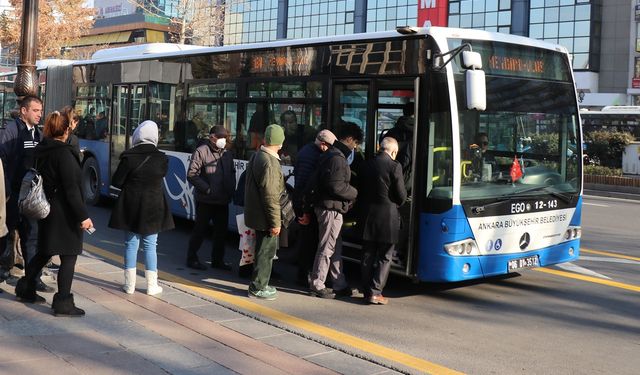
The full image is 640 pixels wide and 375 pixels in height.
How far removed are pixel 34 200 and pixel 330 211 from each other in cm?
284

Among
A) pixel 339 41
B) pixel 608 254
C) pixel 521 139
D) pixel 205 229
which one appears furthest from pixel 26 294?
pixel 608 254

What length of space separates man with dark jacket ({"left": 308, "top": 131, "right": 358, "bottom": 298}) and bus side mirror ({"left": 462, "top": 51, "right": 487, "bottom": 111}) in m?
1.38

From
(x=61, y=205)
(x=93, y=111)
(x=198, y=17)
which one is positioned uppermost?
(x=198, y=17)

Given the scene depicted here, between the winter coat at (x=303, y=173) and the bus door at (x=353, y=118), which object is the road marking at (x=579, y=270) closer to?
the bus door at (x=353, y=118)

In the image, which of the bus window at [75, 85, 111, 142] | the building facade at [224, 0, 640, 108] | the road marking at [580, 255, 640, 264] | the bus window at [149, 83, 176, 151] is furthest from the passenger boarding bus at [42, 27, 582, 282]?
the building facade at [224, 0, 640, 108]

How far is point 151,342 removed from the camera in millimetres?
5480

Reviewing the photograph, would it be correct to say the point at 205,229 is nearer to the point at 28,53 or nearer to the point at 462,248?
the point at 462,248

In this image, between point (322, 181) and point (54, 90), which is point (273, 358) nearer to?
point (322, 181)

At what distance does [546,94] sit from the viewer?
8.07m

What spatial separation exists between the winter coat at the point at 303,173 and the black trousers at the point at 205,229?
1.54 metres

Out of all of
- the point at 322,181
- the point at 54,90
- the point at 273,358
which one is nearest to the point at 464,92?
the point at 322,181

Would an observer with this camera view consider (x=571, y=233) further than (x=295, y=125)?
No

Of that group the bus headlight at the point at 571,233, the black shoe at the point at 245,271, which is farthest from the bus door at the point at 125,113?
the bus headlight at the point at 571,233

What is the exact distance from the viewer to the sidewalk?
4.94 metres
